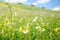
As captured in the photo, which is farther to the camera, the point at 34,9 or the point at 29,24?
the point at 34,9

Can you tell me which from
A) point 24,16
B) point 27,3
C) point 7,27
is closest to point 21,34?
point 7,27

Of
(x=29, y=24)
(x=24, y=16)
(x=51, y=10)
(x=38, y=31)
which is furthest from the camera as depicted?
(x=51, y=10)

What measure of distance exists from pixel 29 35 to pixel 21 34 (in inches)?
5.1

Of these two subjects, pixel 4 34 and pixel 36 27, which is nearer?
pixel 4 34

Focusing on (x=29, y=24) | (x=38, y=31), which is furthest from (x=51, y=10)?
(x=38, y=31)

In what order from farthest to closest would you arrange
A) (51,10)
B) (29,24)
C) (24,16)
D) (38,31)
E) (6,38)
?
(51,10) < (24,16) < (29,24) < (38,31) < (6,38)

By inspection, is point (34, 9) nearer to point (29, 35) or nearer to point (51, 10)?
point (51, 10)

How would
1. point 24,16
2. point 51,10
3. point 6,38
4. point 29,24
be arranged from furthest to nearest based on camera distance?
point 51,10, point 24,16, point 29,24, point 6,38

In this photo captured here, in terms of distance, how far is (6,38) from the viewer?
8.27 feet

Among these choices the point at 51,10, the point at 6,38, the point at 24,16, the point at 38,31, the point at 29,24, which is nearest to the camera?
the point at 6,38

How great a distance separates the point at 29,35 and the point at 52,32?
1.39 feet

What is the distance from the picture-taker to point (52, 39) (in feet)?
8.70

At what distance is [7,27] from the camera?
109 inches

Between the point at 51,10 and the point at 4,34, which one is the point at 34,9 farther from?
the point at 4,34
